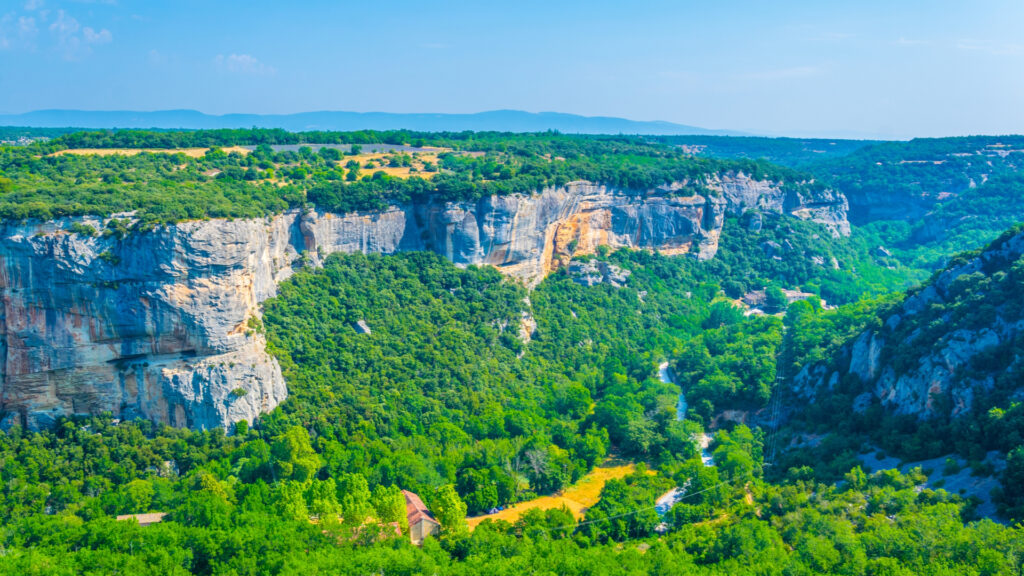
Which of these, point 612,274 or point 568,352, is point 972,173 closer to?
point 612,274

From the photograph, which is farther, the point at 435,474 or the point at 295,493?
the point at 435,474

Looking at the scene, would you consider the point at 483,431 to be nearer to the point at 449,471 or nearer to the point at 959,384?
the point at 449,471

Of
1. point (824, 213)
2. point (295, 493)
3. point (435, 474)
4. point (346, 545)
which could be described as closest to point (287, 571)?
point (346, 545)

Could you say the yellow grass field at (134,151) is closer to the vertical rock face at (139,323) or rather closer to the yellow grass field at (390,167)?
the yellow grass field at (390,167)

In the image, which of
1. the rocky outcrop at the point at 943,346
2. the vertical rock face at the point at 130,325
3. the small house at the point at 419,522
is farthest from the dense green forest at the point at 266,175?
the rocky outcrop at the point at 943,346

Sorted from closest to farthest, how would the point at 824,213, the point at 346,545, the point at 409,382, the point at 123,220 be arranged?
the point at 346,545 < the point at 123,220 < the point at 409,382 < the point at 824,213

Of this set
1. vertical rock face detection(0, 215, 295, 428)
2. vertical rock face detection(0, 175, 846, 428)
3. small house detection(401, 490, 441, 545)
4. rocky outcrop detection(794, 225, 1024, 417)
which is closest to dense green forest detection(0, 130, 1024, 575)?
rocky outcrop detection(794, 225, 1024, 417)
